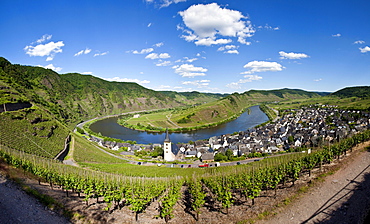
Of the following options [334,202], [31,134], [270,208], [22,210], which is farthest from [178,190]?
[31,134]

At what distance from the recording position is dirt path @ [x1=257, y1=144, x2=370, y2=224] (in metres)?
12.8

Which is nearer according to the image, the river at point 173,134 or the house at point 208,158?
the house at point 208,158

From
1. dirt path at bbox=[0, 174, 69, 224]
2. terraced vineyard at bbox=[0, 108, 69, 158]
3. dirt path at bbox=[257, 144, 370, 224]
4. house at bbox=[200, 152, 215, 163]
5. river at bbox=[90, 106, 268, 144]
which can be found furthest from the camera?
river at bbox=[90, 106, 268, 144]

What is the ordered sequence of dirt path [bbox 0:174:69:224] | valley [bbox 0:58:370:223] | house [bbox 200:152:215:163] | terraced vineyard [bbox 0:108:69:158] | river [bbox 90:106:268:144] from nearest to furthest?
1. dirt path [bbox 0:174:69:224]
2. valley [bbox 0:58:370:223]
3. terraced vineyard [bbox 0:108:69:158]
4. house [bbox 200:152:215:163]
5. river [bbox 90:106:268:144]

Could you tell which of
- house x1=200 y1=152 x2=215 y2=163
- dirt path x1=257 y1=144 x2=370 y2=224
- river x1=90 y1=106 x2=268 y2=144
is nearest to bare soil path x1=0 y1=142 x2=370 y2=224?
→ dirt path x1=257 y1=144 x2=370 y2=224

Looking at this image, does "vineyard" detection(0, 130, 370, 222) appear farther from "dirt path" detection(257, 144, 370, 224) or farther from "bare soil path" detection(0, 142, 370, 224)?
"dirt path" detection(257, 144, 370, 224)

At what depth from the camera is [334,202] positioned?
14.5m

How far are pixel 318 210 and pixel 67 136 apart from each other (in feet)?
209

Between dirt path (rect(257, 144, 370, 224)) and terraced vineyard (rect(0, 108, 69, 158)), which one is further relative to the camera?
terraced vineyard (rect(0, 108, 69, 158))

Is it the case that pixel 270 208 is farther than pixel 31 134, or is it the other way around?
pixel 31 134

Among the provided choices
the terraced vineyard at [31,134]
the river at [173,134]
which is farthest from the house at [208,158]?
the terraced vineyard at [31,134]

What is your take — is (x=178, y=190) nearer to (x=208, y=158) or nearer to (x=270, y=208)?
(x=270, y=208)

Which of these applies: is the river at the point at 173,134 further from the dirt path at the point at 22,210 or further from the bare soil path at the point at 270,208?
the dirt path at the point at 22,210

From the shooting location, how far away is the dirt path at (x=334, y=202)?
12.8 m
